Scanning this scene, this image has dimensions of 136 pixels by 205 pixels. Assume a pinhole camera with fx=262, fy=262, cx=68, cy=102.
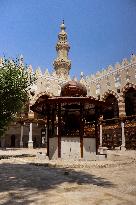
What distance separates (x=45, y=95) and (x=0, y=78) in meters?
21.6

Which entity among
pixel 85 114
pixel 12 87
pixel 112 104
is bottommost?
pixel 85 114

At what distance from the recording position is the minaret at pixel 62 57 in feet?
176

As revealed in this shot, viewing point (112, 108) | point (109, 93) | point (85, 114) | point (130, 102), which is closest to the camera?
point (85, 114)

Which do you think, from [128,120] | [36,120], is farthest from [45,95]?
[128,120]

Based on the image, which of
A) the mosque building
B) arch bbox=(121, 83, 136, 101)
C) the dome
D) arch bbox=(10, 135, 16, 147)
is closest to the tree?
the mosque building

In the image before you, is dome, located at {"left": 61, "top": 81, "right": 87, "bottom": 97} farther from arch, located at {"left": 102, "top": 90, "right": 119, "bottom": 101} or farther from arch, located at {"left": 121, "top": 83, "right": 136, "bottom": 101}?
arch, located at {"left": 102, "top": 90, "right": 119, "bottom": 101}

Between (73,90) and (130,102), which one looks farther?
(130,102)

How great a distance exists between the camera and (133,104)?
3822 cm

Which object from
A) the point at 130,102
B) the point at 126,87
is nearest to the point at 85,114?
the point at 126,87

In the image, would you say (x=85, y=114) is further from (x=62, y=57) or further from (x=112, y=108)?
(x=62, y=57)

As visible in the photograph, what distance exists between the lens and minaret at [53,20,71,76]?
53688 mm

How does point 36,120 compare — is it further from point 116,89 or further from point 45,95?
point 116,89

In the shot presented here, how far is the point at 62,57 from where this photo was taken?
54.3 m

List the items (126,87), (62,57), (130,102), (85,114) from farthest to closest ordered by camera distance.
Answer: (62,57) < (130,102) < (126,87) < (85,114)
